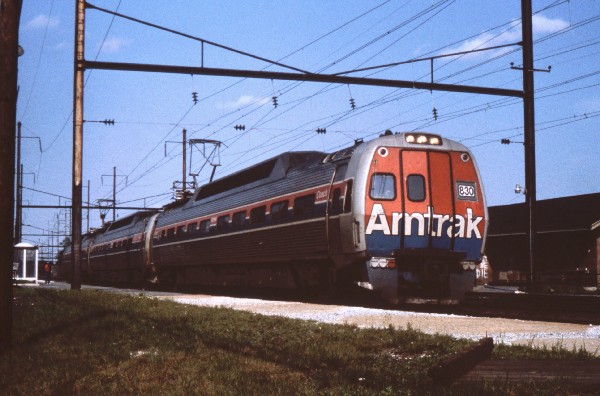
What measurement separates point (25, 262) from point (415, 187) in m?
31.2

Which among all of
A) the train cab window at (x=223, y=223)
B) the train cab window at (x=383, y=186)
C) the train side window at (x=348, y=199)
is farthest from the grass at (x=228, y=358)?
the train cab window at (x=223, y=223)

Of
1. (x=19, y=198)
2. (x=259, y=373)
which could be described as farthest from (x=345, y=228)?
(x=19, y=198)

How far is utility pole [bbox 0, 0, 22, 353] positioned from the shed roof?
31.6 meters

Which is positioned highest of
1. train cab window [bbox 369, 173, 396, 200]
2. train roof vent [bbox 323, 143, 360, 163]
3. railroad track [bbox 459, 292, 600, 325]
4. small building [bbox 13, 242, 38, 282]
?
train roof vent [bbox 323, 143, 360, 163]

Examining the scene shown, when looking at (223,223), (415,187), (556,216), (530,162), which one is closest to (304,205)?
(415,187)

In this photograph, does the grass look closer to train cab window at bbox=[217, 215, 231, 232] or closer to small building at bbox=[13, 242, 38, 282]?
train cab window at bbox=[217, 215, 231, 232]

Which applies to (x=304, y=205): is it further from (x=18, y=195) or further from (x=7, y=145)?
(x=18, y=195)

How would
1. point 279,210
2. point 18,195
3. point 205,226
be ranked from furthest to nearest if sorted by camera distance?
point 18,195
point 205,226
point 279,210

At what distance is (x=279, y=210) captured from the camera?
776 inches

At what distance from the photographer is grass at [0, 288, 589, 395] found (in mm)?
6066

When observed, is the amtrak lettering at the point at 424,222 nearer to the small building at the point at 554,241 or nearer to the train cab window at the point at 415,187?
the train cab window at the point at 415,187

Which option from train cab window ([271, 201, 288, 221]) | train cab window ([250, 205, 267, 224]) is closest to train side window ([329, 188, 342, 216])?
train cab window ([271, 201, 288, 221])

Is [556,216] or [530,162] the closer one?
[530,162]

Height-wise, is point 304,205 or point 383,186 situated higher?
point 383,186
